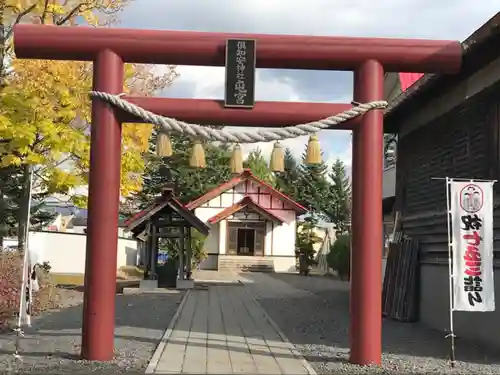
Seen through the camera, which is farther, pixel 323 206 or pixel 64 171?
pixel 323 206

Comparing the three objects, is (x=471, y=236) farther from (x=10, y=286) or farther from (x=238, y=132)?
(x=10, y=286)

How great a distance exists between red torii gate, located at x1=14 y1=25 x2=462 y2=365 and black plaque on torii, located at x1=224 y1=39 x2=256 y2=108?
0.12m

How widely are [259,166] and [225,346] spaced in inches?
1878

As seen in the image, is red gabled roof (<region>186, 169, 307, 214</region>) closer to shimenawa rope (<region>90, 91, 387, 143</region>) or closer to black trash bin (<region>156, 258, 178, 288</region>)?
black trash bin (<region>156, 258, 178, 288</region>)

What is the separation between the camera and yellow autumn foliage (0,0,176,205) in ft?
46.2

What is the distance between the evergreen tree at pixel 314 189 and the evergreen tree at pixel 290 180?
1.86ft

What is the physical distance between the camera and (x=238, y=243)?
39.2 metres

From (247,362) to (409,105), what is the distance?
729 cm

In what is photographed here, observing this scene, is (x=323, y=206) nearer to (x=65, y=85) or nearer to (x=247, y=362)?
(x=65, y=85)

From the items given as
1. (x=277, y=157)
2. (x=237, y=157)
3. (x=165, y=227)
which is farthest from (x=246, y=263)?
(x=277, y=157)

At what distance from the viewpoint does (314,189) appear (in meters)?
60.6

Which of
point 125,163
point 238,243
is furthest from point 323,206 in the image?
point 125,163

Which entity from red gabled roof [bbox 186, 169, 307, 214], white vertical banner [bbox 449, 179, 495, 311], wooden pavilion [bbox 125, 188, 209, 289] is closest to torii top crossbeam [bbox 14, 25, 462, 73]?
white vertical banner [bbox 449, 179, 495, 311]

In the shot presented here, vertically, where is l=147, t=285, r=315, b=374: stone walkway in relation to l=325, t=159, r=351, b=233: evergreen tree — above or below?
below
